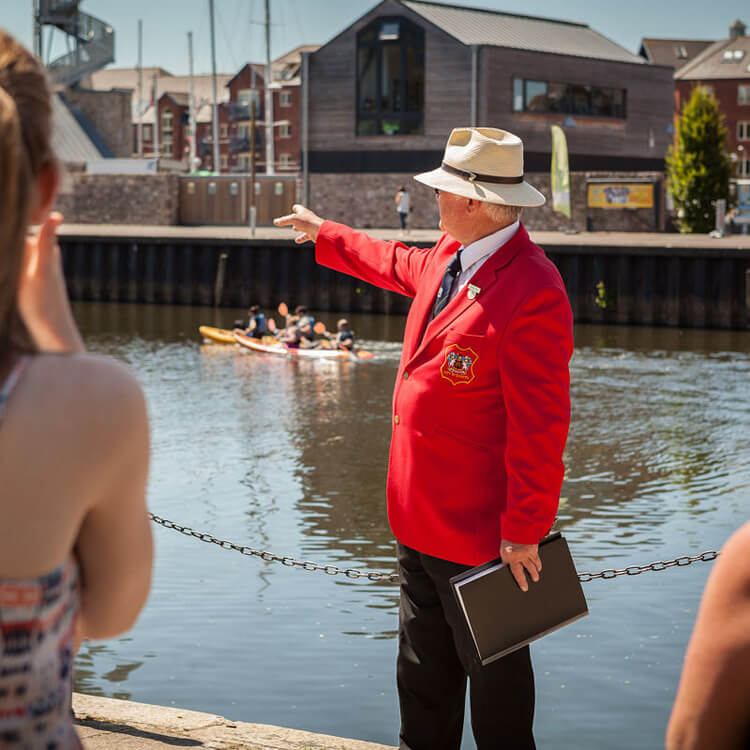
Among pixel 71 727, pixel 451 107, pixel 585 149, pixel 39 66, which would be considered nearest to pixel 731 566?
pixel 71 727

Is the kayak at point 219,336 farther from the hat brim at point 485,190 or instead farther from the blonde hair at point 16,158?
the blonde hair at point 16,158

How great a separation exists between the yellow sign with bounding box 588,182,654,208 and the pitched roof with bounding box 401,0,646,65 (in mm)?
10856

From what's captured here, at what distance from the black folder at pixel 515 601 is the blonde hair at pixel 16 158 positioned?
2.46m

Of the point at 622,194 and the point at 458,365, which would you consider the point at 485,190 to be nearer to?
the point at 458,365

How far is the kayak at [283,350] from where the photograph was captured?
87.2ft

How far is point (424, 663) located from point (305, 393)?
18.8 m

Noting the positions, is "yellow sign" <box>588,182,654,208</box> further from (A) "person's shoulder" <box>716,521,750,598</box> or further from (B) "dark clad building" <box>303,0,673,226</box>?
→ (A) "person's shoulder" <box>716,521,750,598</box>

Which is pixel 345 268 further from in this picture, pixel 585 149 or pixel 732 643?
pixel 585 149

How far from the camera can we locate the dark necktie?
13.9 ft

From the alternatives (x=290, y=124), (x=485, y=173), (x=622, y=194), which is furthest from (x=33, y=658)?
(x=290, y=124)

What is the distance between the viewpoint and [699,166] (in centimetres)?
4384

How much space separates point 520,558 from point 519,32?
170ft

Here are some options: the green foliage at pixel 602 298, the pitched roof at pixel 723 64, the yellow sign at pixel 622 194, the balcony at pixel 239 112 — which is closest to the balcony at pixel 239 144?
the balcony at pixel 239 112

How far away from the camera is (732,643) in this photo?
1604 mm
